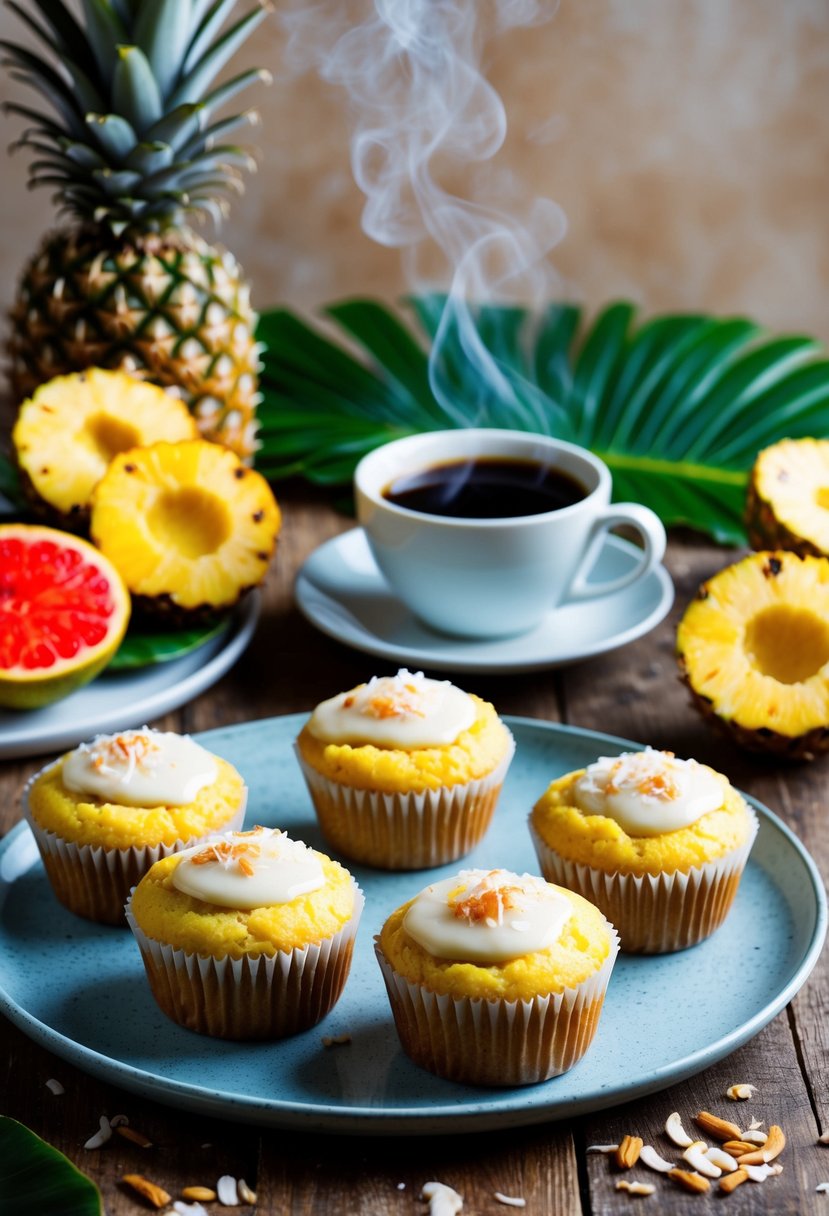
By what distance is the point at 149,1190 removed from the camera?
1.18 metres

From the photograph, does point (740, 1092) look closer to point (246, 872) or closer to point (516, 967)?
point (516, 967)

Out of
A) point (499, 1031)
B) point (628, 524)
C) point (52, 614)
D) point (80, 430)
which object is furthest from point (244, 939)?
point (80, 430)

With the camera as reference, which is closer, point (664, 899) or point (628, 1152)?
point (628, 1152)

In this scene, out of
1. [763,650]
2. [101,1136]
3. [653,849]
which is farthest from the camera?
[763,650]

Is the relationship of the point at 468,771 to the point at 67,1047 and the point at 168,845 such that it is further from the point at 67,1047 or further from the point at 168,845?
the point at 67,1047

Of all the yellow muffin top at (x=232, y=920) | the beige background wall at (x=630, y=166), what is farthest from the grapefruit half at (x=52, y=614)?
the beige background wall at (x=630, y=166)

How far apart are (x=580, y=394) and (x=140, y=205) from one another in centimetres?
105

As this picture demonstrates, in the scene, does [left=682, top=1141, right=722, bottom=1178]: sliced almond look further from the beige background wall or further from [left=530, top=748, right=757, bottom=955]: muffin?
the beige background wall

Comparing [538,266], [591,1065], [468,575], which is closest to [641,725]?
[468,575]

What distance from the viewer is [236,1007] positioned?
4.37 feet

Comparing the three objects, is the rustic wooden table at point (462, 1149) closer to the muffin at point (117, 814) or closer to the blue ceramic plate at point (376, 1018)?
the blue ceramic plate at point (376, 1018)

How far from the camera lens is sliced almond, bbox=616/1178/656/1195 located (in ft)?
3.90

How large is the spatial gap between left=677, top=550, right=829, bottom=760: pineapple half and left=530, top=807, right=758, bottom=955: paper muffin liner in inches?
13.2

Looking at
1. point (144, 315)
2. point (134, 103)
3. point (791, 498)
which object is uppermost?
point (134, 103)
